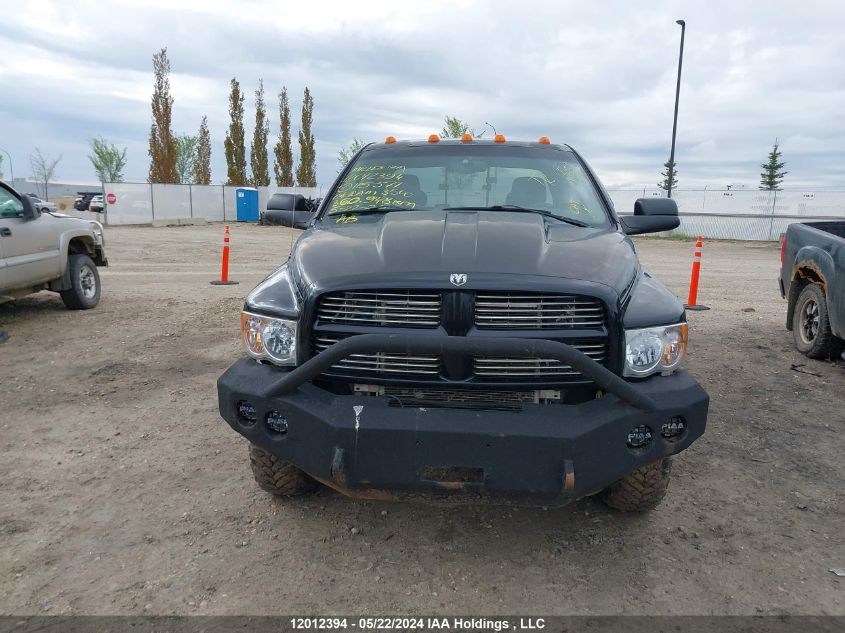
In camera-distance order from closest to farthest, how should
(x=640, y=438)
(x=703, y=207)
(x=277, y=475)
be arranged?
(x=640, y=438)
(x=277, y=475)
(x=703, y=207)

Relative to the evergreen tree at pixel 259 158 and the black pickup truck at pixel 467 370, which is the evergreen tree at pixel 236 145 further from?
the black pickup truck at pixel 467 370

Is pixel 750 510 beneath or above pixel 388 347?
beneath

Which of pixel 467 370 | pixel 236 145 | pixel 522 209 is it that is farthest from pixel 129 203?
pixel 467 370

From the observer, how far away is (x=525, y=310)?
8.16 feet

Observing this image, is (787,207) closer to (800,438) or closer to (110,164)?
(800,438)

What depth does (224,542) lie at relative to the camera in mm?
2941

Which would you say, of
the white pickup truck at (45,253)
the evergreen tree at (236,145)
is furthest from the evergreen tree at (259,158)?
the white pickup truck at (45,253)

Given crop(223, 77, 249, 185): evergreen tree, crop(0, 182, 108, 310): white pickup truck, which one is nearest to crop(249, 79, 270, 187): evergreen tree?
crop(223, 77, 249, 185): evergreen tree

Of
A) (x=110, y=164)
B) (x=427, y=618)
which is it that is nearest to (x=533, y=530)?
(x=427, y=618)

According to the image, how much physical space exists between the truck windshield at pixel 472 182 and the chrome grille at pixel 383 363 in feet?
4.13

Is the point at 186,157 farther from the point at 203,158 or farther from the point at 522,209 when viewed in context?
the point at 522,209

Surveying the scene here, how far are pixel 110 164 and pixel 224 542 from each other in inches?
2609

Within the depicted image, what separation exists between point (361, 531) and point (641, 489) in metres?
1.36

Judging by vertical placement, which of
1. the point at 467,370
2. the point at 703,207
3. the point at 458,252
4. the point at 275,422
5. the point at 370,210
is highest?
the point at 703,207
